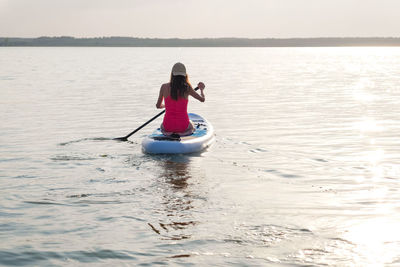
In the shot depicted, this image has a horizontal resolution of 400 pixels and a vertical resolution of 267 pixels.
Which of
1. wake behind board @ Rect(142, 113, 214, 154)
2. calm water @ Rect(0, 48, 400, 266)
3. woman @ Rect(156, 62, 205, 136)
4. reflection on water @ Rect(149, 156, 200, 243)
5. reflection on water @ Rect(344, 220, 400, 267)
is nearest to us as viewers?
reflection on water @ Rect(344, 220, 400, 267)

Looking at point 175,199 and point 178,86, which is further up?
point 178,86

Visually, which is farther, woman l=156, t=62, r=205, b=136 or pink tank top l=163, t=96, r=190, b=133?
pink tank top l=163, t=96, r=190, b=133

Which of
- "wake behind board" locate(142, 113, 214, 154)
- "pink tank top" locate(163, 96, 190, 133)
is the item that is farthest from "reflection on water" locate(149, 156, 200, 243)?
"pink tank top" locate(163, 96, 190, 133)

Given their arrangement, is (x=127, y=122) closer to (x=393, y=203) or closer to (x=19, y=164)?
(x=19, y=164)

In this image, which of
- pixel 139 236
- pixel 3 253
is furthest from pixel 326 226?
pixel 3 253

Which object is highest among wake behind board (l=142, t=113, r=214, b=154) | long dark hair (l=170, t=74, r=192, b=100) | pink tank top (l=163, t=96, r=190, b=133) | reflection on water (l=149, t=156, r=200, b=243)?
long dark hair (l=170, t=74, r=192, b=100)

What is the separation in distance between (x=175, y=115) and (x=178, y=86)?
69 cm

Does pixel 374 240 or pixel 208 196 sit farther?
pixel 208 196

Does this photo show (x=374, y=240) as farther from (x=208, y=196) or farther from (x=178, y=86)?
(x=178, y=86)

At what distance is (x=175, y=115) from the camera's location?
11.9m

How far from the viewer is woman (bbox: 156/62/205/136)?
1152cm

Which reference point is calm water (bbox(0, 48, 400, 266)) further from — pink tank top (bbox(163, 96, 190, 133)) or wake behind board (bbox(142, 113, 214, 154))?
pink tank top (bbox(163, 96, 190, 133))

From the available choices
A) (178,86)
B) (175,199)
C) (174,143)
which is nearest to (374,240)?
(175,199)

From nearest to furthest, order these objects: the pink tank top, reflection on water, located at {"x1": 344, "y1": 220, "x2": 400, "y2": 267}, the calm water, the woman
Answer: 1. reflection on water, located at {"x1": 344, "y1": 220, "x2": 400, "y2": 267}
2. the calm water
3. the woman
4. the pink tank top
